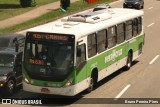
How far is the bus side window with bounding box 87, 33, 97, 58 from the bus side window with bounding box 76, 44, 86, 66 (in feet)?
1.81

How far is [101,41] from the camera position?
62.1 ft

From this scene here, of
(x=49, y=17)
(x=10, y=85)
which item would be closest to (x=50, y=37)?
(x=10, y=85)

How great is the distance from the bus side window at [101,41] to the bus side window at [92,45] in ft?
1.32

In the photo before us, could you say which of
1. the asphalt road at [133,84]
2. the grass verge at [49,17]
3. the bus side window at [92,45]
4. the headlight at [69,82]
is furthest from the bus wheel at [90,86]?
the grass verge at [49,17]

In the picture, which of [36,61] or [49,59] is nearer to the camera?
[49,59]

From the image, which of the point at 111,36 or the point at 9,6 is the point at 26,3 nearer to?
the point at 9,6

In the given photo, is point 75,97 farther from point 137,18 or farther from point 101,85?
point 137,18

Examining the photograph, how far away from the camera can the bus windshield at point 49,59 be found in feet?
53.7

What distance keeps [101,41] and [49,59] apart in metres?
3.23

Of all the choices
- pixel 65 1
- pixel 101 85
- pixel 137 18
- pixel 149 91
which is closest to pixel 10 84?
pixel 101 85

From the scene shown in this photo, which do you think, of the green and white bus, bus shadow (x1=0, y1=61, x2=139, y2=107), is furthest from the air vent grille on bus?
bus shadow (x1=0, y1=61, x2=139, y2=107)

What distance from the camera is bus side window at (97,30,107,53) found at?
1862cm

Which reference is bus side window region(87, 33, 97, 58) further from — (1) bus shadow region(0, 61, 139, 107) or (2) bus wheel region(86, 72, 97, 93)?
(1) bus shadow region(0, 61, 139, 107)

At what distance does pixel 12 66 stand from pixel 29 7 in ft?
107
